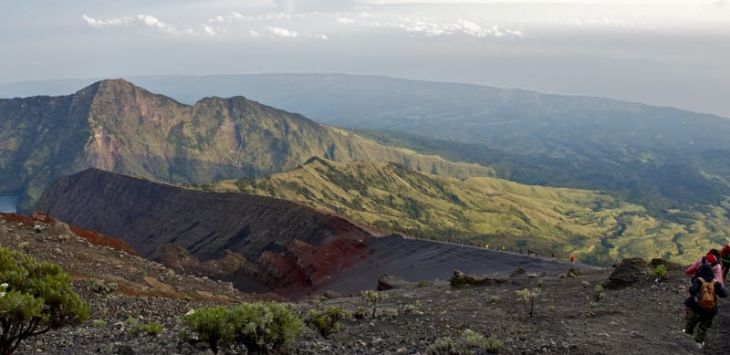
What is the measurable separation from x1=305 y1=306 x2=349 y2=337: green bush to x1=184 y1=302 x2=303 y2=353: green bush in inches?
160

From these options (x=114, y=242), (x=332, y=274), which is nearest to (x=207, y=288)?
(x=114, y=242)

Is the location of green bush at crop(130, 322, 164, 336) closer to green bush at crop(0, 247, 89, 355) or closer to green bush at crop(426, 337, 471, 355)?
green bush at crop(0, 247, 89, 355)

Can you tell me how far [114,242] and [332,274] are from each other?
28.8 metres

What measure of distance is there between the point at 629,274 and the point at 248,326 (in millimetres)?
22329

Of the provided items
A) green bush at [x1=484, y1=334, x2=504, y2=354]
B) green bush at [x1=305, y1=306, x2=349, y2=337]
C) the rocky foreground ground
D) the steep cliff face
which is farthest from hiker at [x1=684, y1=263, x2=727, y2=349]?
the steep cliff face

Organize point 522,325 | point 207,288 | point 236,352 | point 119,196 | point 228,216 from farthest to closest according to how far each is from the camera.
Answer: point 119,196
point 228,216
point 207,288
point 522,325
point 236,352

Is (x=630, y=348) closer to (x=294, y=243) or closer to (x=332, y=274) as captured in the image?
(x=332, y=274)

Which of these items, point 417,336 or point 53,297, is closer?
point 53,297

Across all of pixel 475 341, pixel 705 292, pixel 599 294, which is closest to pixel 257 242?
pixel 599 294

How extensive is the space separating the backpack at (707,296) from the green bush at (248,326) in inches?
451

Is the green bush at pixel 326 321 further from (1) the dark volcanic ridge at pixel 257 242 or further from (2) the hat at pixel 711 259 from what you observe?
(1) the dark volcanic ridge at pixel 257 242

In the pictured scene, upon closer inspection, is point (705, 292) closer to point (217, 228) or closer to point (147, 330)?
point (147, 330)

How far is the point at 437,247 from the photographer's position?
242ft

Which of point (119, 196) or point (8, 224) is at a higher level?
point (8, 224)
